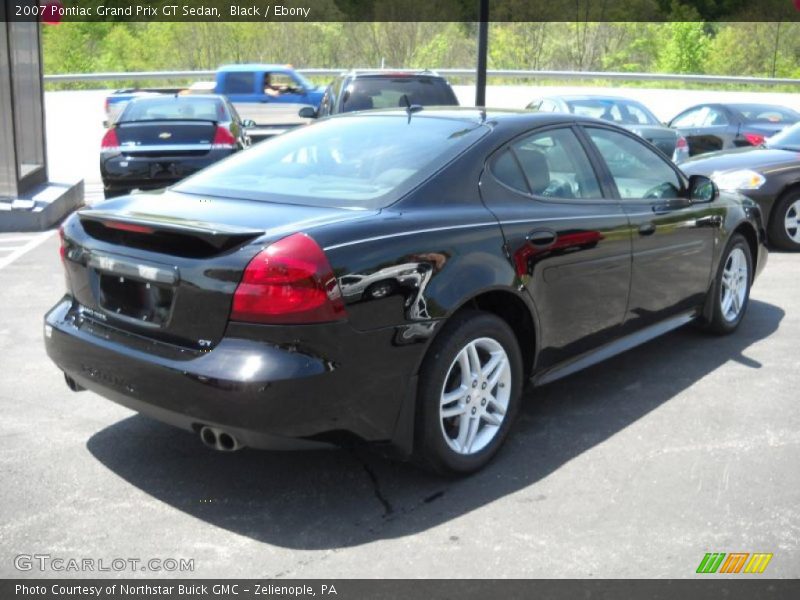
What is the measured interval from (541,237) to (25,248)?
22.5ft

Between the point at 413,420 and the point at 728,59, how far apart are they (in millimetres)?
50912

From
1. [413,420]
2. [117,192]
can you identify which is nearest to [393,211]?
[413,420]

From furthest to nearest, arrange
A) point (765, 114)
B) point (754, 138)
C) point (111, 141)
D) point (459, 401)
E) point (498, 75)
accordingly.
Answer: point (498, 75), point (765, 114), point (754, 138), point (111, 141), point (459, 401)

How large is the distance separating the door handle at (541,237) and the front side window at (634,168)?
0.86 meters

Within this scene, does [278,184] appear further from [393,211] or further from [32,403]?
[32,403]

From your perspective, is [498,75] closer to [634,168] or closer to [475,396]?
[634,168]

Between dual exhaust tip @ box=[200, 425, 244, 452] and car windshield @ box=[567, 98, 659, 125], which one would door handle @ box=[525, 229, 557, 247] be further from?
car windshield @ box=[567, 98, 659, 125]

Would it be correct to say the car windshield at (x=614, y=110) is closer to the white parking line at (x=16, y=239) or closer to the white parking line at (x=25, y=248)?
the white parking line at (x=25, y=248)

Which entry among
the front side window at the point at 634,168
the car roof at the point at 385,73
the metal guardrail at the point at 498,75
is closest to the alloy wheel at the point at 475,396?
the front side window at the point at 634,168

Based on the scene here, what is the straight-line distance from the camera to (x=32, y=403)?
5.04m

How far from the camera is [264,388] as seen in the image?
3443mm

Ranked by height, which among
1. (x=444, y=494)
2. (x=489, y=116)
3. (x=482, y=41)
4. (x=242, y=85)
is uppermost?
(x=482, y=41)

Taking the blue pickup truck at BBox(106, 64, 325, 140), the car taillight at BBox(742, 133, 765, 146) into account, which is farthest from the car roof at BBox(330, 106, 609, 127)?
the blue pickup truck at BBox(106, 64, 325, 140)

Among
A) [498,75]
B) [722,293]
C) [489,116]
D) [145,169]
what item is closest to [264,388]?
[489,116]
